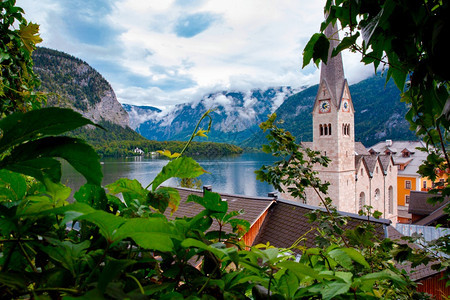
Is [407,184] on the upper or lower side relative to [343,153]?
lower

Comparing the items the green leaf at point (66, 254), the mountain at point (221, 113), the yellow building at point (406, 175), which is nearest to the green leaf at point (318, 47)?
the green leaf at point (66, 254)

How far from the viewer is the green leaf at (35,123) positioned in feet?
1.01

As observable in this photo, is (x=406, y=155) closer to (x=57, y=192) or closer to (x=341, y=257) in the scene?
(x=341, y=257)

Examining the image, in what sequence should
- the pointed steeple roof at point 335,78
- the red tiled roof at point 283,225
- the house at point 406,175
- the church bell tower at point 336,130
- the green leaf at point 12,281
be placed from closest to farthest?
the green leaf at point 12,281 < the red tiled roof at point 283,225 < the church bell tower at point 336,130 < the pointed steeple roof at point 335,78 < the house at point 406,175

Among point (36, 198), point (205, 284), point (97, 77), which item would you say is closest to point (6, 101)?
point (36, 198)

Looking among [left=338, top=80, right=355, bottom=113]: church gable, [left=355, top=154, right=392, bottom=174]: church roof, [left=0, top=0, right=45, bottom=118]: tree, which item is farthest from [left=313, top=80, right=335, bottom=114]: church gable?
[left=0, top=0, right=45, bottom=118]: tree

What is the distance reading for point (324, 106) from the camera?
85.4ft

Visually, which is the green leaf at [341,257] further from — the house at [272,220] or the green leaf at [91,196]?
the house at [272,220]

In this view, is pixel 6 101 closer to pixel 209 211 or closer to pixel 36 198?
pixel 36 198

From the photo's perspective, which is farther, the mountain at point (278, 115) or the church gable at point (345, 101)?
the mountain at point (278, 115)

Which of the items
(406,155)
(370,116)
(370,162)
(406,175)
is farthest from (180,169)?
Answer: (370,116)

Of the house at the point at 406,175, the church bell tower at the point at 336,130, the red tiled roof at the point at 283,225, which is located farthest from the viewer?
the house at the point at 406,175

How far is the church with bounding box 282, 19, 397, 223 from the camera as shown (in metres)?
24.6

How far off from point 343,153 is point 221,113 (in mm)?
122441
